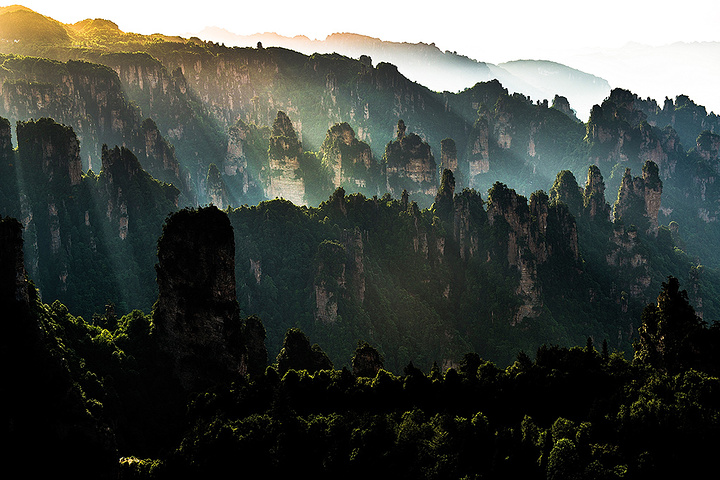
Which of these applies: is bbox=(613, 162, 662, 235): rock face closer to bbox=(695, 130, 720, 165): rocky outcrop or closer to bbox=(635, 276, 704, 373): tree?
bbox=(695, 130, 720, 165): rocky outcrop

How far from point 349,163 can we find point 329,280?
70451mm

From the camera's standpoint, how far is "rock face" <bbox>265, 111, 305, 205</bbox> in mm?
145875

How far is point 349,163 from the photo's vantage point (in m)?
144

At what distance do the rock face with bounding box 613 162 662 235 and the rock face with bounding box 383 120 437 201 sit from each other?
3776 centimetres

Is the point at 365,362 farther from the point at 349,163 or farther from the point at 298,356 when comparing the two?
the point at 349,163

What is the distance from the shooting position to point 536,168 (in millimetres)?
194750

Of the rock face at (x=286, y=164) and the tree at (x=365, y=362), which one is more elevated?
the rock face at (x=286, y=164)

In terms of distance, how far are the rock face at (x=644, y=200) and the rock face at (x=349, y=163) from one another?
164ft

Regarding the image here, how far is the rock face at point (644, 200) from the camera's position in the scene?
129125mm

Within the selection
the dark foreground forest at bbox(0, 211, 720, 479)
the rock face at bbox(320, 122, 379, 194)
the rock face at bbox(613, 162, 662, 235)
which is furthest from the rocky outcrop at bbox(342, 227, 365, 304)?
the rock face at bbox(613, 162, 662, 235)

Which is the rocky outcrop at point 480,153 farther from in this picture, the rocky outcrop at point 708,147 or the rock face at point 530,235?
the rock face at point 530,235

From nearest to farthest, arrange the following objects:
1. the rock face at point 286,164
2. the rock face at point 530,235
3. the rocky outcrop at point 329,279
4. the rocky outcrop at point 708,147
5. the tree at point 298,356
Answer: the tree at point 298,356
the rocky outcrop at point 329,279
the rock face at point 530,235
the rock face at point 286,164
the rocky outcrop at point 708,147

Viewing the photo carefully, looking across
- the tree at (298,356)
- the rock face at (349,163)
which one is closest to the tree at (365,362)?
the tree at (298,356)

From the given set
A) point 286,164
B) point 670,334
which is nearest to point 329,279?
point 670,334
